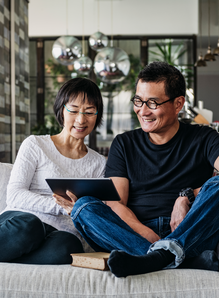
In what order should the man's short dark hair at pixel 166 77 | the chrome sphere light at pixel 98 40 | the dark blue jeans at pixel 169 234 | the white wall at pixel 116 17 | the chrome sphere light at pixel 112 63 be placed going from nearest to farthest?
the dark blue jeans at pixel 169 234 → the man's short dark hair at pixel 166 77 → the chrome sphere light at pixel 112 63 → the chrome sphere light at pixel 98 40 → the white wall at pixel 116 17

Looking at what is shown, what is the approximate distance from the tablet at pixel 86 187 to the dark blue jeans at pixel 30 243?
0.18 m

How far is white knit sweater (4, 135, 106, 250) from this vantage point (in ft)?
5.32

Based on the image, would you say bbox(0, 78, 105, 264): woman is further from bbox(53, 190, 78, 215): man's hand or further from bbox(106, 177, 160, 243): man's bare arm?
bbox(106, 177, 160, 243): man's bare arm

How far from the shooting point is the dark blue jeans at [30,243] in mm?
1400

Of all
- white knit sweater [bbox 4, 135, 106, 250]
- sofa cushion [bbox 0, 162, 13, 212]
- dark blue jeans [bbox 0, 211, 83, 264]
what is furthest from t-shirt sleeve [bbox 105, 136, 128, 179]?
sofa cushion [bbox 0, 162, 13, 212]

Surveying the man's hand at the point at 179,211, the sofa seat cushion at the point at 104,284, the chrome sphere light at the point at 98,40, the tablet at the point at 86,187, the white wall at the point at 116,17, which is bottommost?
the sofa seat cushion at the point at 104,284

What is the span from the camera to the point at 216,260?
131 centimetres

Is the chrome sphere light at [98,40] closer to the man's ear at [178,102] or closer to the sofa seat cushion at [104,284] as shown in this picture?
the man's ear at [178,102]

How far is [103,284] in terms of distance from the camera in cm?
120

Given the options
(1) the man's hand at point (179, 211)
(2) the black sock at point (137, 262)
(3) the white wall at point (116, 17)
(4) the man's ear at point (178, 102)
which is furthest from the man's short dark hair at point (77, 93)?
(3) the white wall at point (116, 17)

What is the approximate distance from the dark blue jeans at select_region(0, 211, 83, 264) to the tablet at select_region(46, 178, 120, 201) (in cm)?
18

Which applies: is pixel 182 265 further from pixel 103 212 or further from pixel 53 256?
pixel 53 256

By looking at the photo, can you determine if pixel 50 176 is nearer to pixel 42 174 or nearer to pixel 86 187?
pixel 42 174

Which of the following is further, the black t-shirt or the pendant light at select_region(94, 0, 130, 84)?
the pendant light at select_region(94, 0, 130, 84)
